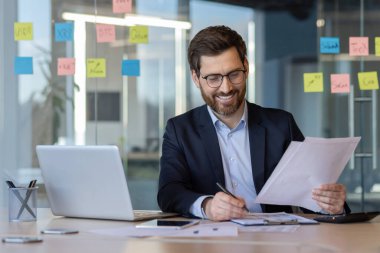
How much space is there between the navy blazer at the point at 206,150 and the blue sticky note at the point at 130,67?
2913 millimetres

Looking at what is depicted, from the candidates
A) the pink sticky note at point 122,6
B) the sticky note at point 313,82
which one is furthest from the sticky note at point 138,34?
the sticky note at point 313,82

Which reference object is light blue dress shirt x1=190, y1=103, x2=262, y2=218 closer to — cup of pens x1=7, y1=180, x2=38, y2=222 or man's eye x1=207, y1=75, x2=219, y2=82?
man's eye x1=207, y1=75, x2=219, y2=82

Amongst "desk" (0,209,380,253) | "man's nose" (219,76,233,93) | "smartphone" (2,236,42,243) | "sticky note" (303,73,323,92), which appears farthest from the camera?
"sticky note" (303,73,323,92)

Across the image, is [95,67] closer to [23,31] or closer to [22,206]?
[23,31]

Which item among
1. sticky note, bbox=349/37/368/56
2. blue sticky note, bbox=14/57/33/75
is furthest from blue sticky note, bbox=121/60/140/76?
sticky note, bbox=349/37/368/56

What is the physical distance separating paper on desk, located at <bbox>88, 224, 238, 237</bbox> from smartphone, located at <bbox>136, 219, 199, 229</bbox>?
1.2 inches

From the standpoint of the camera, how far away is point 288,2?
8.55 m

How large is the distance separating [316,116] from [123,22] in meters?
1.85

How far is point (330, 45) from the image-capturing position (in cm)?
606

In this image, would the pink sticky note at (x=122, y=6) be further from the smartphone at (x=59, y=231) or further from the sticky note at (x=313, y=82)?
the smartphone at (x=59, y=231)

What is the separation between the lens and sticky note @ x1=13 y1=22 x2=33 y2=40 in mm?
5805

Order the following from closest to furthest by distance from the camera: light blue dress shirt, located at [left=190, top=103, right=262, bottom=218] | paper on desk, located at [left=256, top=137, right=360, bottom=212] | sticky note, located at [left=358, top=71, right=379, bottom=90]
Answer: paper on desk, located at [left=256, top=137, right=360, bottom=212] → light blue dress shirt, located at [left=190, top=103, right=262, bottom=218] → sticky note, located at [left=358, top=71, right=379, bottom=90]

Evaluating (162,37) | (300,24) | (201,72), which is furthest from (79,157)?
(300,24)

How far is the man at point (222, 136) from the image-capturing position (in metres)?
2.94
